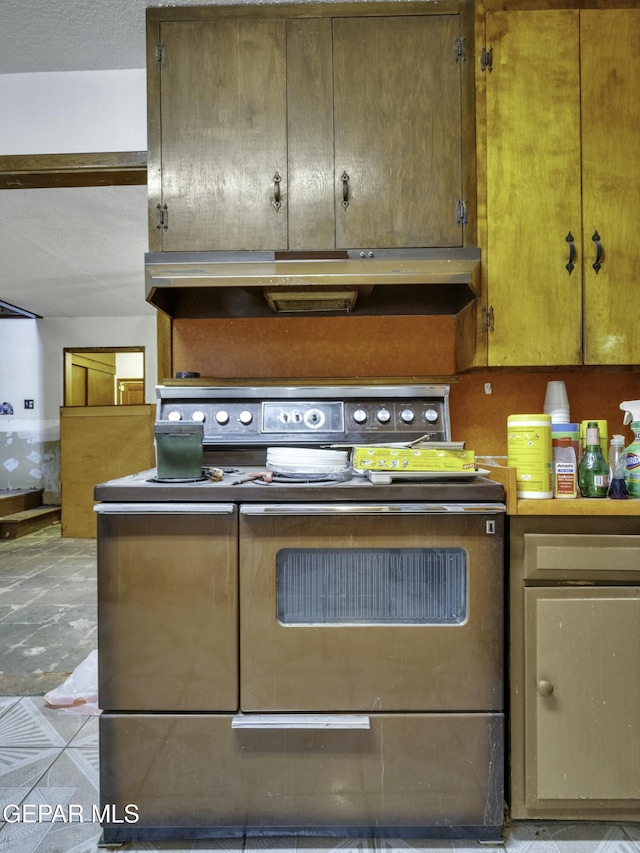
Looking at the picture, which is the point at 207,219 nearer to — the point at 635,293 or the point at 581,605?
the point at 635,293

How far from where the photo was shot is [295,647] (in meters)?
1.22

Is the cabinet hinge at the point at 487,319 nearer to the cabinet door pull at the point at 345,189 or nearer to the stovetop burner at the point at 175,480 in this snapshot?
the cabinet door pull at the point at 345,189

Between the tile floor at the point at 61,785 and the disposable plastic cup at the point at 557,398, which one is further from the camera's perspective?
the disposable plastic cup at the point at 557,398

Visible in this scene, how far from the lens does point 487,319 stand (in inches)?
62.8

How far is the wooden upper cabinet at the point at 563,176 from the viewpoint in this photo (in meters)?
1.56

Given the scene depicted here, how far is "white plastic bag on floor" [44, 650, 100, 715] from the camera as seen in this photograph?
1842 mm

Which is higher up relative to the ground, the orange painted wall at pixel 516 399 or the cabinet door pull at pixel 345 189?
the cabinet door pull at pixel 345 189

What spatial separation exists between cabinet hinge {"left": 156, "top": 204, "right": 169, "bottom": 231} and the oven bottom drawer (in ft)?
4.87

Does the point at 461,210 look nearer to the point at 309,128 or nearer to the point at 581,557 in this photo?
the point at 309,128

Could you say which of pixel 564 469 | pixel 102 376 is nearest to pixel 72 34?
pixel 564 469

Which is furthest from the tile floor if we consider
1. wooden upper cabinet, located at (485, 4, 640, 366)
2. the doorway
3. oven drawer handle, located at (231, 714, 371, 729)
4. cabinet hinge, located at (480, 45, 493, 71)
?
the doorway

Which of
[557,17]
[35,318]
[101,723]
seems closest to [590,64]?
[557,17]

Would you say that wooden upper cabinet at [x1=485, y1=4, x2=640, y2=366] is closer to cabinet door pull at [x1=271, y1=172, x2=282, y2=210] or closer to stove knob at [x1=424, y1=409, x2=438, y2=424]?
stove knob at [x1=424, y1=409, x2=438, y2=424]

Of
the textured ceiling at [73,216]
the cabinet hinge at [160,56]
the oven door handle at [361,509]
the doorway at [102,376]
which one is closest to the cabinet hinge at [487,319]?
the oven door handle at [361,509]
